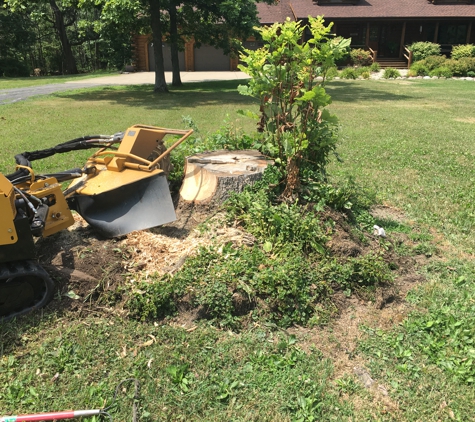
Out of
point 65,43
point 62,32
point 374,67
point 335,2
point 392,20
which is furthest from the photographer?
point 65,43

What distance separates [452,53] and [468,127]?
71.4 feet

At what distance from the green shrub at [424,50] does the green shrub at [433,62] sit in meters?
1.71

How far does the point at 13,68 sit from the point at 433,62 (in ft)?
102

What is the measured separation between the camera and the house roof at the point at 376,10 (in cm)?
3316

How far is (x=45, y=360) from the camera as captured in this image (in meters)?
2.99

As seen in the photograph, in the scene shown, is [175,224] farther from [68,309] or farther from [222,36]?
[222,36]

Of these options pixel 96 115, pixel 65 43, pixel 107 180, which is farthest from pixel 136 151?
pixel 65 43

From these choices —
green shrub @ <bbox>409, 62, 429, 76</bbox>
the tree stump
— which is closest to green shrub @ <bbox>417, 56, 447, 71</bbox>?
green shrub @ <bbox>409, 62, 429, 76</bbox>

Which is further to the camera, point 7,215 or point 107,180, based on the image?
point 107,180

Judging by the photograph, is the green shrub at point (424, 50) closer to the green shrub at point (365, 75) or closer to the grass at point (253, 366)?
the green shrub at point (365, 75)

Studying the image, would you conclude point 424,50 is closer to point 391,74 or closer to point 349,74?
point 391,74

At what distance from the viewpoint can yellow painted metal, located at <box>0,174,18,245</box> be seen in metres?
2.97

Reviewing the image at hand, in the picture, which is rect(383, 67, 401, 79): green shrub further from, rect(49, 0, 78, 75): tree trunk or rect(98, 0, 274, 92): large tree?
rect(49, 0, 78, 75): tree trunk

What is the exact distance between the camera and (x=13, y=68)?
36.2m
